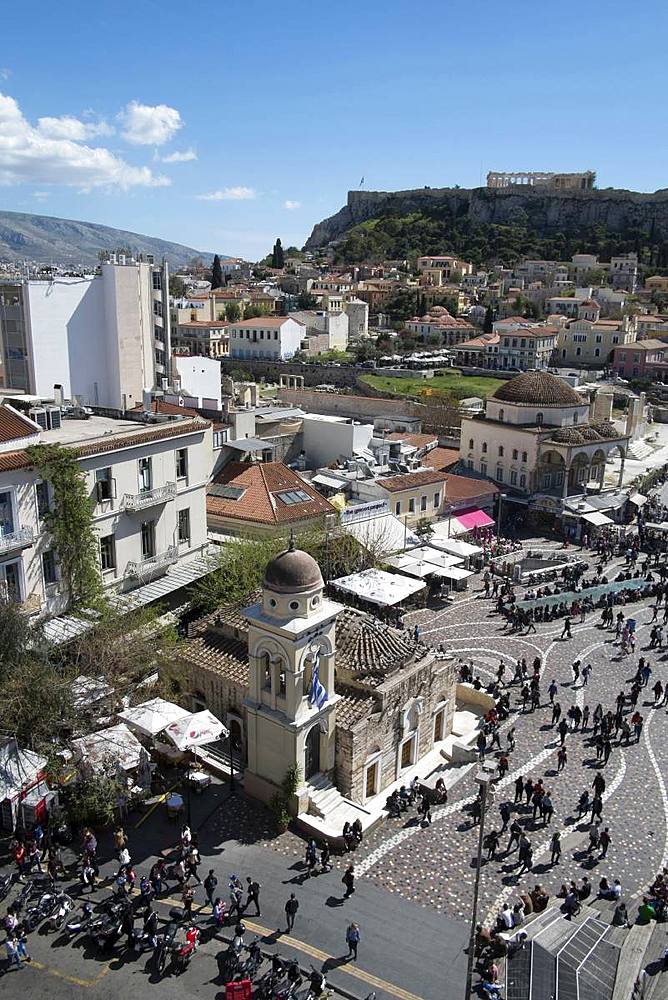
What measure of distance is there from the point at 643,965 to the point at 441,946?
3.92 metres

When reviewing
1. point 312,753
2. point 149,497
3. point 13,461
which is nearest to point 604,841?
point 312,753

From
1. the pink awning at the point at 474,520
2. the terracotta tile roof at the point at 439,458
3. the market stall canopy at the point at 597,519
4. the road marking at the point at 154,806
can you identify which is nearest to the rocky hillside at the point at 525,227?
the terracotta tile roof at the point at 439,458

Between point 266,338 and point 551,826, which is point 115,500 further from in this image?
point 266,338

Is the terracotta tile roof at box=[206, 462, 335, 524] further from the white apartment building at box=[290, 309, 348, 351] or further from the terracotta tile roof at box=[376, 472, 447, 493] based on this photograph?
the white apartment building at box=[290, 309, 348, 351]

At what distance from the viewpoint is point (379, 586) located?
106 feet

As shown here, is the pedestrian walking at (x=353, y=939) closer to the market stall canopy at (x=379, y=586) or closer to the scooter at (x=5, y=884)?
the scooter at (x=5, y=884)

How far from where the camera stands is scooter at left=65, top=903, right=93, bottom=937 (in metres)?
15.5

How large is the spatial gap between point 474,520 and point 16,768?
105ft

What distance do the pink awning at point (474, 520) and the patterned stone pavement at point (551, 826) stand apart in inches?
607

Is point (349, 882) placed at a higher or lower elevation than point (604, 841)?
higher

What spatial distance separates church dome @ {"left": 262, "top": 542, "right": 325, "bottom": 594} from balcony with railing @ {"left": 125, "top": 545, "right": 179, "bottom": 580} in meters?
9.16

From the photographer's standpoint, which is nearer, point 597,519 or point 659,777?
point 659,777

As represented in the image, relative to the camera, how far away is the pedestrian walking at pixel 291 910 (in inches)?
617

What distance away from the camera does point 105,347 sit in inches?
1665
